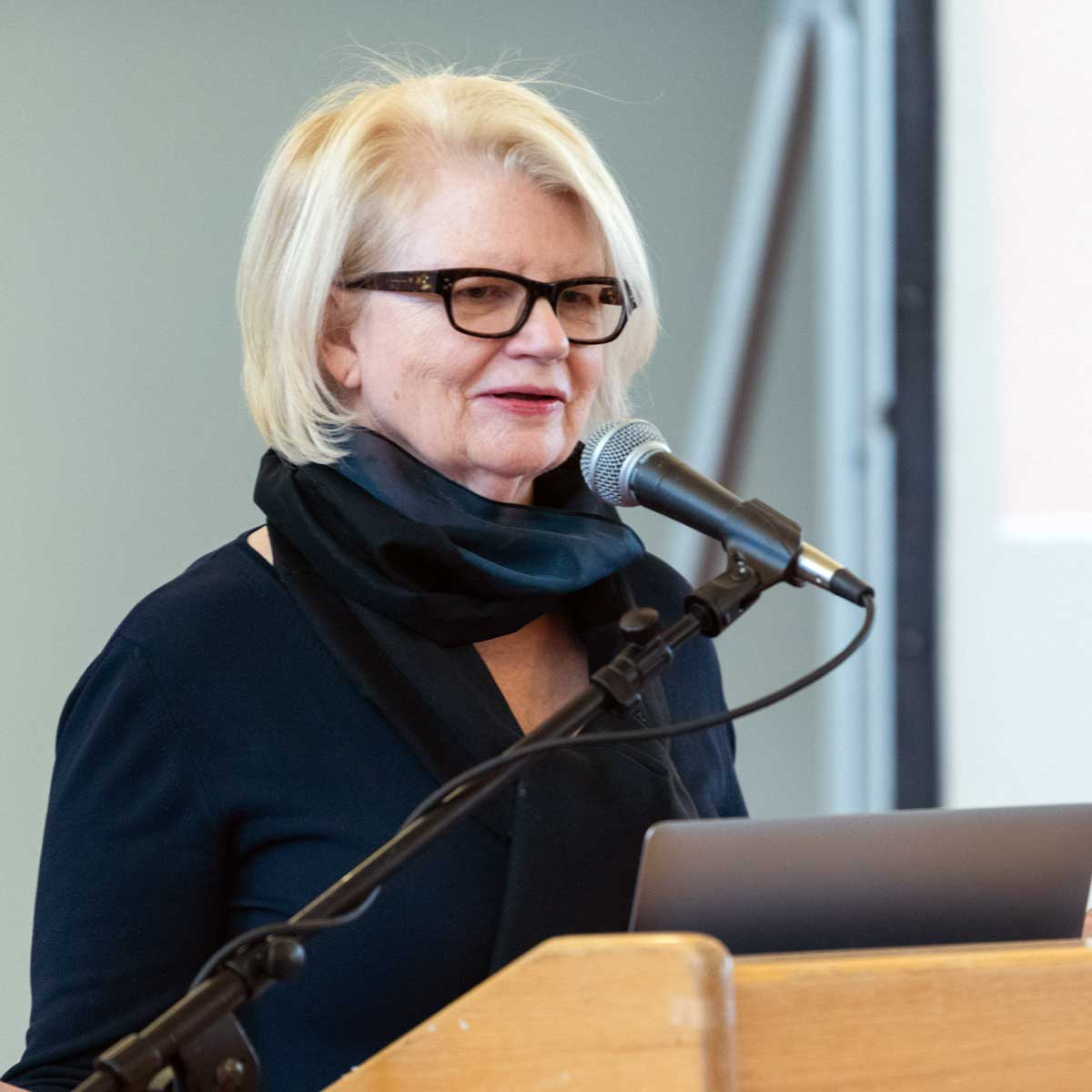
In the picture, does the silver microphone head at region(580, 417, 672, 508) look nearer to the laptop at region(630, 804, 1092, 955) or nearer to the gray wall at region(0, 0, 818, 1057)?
the laptop at region(630, 804, 1092, 955)

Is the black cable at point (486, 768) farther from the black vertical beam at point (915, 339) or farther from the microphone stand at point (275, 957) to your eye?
the black vertical beam at point (915, 339)

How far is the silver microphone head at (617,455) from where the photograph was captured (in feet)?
3.72

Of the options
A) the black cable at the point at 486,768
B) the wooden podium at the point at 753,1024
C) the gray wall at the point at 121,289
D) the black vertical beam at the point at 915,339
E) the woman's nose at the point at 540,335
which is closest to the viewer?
the wooden podium at the point at 753,1024

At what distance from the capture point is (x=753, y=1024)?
753 millimetres

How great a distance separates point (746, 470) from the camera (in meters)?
3.01

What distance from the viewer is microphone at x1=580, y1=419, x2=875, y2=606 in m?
1.03

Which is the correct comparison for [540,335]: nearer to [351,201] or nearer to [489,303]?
[489,303]

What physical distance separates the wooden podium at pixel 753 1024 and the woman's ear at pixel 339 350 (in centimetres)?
82

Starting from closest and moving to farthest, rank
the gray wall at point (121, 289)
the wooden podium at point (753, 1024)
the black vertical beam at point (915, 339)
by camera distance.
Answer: the wooden podium at point (753, 1024) < the gray wall at point (121, 289) < the black vertical beam at point (915, 339)

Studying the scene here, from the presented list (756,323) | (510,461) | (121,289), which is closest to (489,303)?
(510,461)

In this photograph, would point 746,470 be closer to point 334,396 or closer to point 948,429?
point 948,429

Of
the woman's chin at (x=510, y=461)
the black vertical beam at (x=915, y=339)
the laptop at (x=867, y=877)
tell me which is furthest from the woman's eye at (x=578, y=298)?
the black vertical beam at (x=915, y=339)

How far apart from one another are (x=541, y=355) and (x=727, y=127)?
1.69 m

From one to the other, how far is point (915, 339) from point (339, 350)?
179 cm
